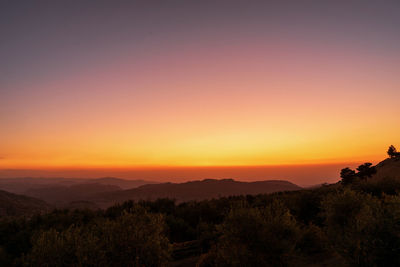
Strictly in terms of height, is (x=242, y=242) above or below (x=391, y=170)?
below

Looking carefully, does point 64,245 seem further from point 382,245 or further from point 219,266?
point 382,245

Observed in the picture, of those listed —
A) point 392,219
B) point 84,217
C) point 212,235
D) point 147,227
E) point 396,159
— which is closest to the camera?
point 392,219

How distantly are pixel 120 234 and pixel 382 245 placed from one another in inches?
633

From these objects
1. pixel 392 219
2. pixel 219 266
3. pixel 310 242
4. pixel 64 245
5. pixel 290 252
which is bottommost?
pixel 310 242

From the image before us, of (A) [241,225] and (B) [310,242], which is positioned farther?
Answer: (B) [310,242]

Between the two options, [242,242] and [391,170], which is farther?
[391,170]

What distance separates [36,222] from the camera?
101 feet

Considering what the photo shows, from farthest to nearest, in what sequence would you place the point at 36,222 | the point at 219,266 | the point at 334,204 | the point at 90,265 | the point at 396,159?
the point at 396,159 < the point at 36,222 < the point at 334,204 < the point at 219,266 < the point at 90,265

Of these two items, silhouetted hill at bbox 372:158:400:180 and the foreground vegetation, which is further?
silhouetted hill at bbox 372:158:400:180

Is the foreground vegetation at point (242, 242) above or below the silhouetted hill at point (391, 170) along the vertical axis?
below

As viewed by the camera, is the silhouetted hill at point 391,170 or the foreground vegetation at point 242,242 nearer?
the foreground vegetation at point 242,242

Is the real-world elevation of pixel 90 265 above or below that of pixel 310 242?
above

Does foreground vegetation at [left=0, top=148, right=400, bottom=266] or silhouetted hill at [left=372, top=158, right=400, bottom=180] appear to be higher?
silhouetted hill at [left=372, top=158, right=400, bottom=180]

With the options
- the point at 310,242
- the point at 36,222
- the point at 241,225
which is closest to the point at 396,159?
the point at 310,242
